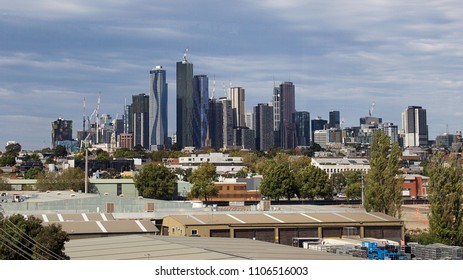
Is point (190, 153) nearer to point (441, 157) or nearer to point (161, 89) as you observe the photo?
point (441, 157)

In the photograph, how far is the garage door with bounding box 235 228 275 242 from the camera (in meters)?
16.7

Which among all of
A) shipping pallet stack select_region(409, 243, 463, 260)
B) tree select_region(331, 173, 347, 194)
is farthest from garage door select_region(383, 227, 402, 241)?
tree select_region(331, 173, 347, 194)

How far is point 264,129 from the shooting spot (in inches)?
1966

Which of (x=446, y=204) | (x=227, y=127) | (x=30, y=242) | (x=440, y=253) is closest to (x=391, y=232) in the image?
(x=446, y=204)

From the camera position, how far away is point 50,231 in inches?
362

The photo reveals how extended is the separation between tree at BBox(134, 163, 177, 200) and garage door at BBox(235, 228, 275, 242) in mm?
16983

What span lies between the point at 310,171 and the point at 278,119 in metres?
5.71

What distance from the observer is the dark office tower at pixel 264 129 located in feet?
130

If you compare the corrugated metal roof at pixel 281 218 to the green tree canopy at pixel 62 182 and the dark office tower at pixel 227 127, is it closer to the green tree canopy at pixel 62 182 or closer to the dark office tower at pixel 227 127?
the green tree canopy at pixel 62 182

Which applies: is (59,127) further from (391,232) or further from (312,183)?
(312,183)

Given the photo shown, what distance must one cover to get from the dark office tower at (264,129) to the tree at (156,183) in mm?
4976

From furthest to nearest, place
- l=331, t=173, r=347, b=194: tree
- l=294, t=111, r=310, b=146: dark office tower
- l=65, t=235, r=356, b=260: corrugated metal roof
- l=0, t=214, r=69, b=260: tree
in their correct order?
1. l=294, t=111, r=310, b=146: dark office tower
2. l=331, t=173, r=347, b=194: tree
3. l=0, t=214, r=69, b=260: tree
4. l=65, t=235, r=356, b=260: corrugated metal roof

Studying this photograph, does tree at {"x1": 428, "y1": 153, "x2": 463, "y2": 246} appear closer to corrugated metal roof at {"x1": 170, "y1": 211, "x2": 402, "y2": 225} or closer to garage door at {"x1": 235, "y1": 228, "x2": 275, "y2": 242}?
corrugated metal roof at {"x1": 170, "y1": 211, "x2": 402, "y2": 225}
